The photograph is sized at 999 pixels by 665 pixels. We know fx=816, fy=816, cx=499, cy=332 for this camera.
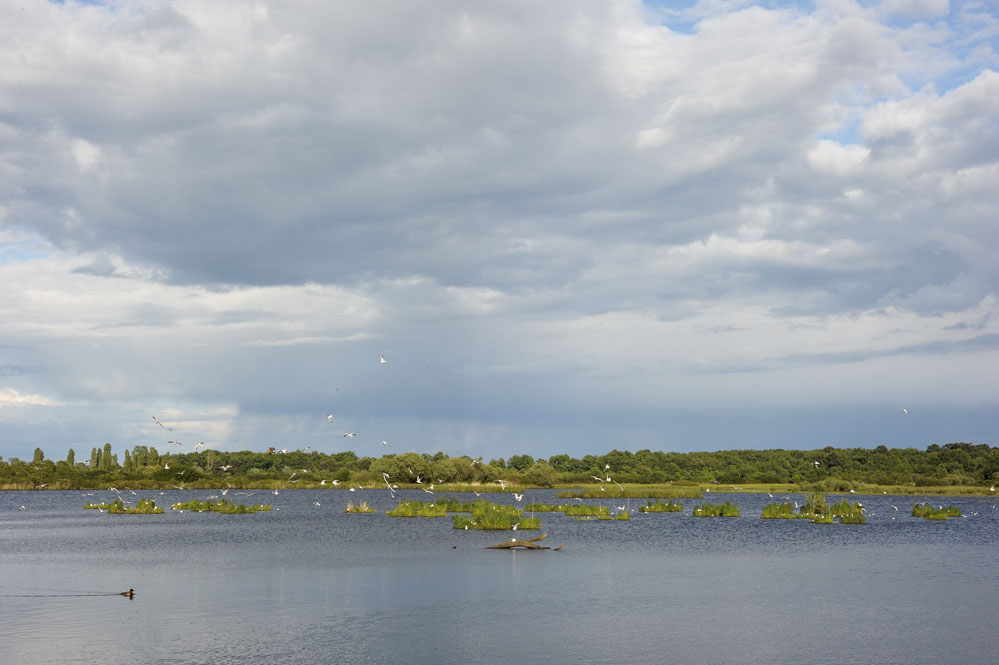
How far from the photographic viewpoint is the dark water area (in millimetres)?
24641

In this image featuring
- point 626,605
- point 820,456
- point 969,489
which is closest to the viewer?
point 626,605

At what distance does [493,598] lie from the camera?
33188 millimetres

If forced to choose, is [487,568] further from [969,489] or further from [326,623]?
[969,489]

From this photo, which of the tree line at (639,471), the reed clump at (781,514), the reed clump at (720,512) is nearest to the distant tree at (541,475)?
the tree line at (639,471)

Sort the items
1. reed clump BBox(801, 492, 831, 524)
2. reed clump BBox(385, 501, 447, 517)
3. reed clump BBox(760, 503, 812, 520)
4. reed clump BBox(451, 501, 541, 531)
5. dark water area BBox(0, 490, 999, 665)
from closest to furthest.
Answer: dark water area BBox(0, 490, 999, 665) → reed clump BBox(451, 501, 541, 531) → reed clump BBox(801, 492, 831, 524) → reed clump BBox(760, 503, 812, 520) → reed clump BBox(385, 501, 447, 517)

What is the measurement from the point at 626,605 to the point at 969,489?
389 feet

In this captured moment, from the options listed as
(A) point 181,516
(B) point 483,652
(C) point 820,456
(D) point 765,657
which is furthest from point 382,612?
(C) point 820,456

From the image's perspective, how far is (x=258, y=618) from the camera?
28.8 m

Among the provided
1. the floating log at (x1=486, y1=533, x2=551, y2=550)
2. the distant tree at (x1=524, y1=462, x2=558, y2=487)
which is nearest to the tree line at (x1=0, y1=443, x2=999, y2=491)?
the distant tree at (x1=524, y1=462, x2=558, y2=487)

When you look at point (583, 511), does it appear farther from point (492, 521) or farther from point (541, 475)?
point (541, 475)

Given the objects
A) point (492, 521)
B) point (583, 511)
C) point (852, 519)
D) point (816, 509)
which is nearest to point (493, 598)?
point (492, 521)

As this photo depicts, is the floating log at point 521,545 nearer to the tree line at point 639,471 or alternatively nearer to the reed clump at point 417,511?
the reed clump at point 417,511

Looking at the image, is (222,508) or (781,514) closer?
(781,514)

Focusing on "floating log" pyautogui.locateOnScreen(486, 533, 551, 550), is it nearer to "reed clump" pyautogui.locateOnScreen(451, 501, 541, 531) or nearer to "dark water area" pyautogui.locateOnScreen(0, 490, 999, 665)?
"dark water area" pyautogui.locateOnScreen(0, 490, 999, 665)
